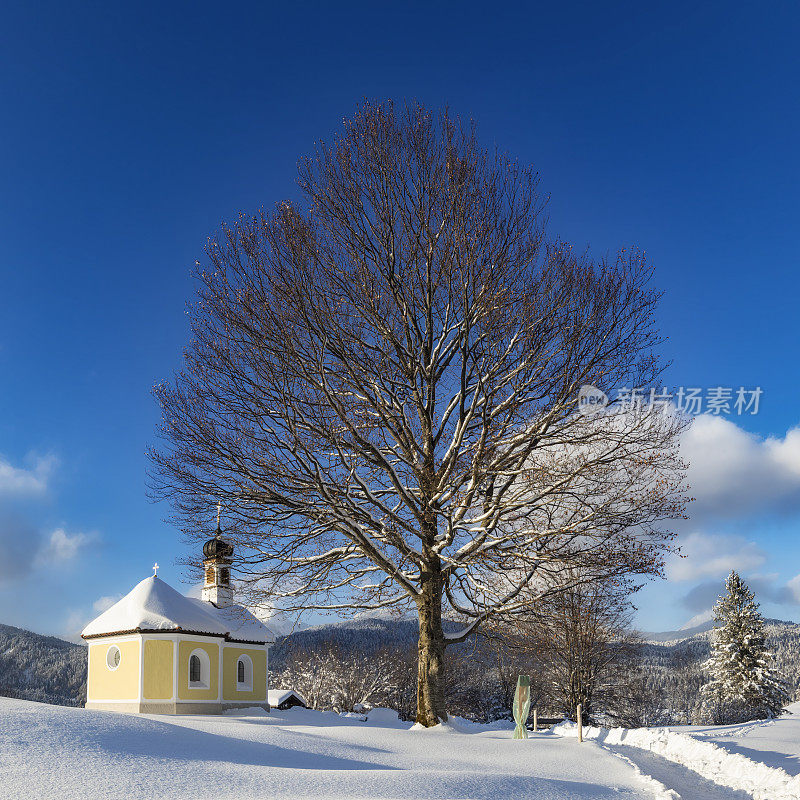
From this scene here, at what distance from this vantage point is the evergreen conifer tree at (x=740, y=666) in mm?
41906

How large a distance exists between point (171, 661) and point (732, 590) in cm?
3382

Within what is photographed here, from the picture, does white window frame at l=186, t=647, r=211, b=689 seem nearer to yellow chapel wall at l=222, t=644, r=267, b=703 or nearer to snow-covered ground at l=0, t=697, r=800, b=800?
yellow chapel wall at l=222, t=644, r=267, b=703

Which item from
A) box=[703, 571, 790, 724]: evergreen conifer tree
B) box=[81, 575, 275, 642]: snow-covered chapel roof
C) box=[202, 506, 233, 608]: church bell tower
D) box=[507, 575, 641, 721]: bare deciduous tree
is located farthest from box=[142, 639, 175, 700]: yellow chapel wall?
box=[703, 571, 790, 724]: evergreen conifer tree

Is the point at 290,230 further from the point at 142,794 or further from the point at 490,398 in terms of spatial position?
the point at 142,794

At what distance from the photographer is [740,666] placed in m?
43.0

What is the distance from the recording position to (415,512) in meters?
14.8

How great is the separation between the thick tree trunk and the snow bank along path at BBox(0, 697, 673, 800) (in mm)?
3522

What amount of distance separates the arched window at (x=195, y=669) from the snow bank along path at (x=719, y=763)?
15.2m

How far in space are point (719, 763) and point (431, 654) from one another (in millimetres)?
5469

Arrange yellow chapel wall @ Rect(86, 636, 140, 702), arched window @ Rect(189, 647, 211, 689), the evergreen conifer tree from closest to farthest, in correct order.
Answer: yellow chapel wall @ Rect(86, 636, 140, 702)
arched window @ Rect(189, 647, 211, 689)
the evergreen conifer tree

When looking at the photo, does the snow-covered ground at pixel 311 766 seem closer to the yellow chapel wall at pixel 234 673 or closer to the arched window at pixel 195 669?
the arched window at pixel 195 669

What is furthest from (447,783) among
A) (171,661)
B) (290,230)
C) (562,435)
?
(171,661)

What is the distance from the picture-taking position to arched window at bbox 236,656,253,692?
95.5 ft

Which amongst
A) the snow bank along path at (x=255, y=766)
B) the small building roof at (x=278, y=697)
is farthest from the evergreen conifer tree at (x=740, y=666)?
the snow bank along path at (x=255, y=766)
